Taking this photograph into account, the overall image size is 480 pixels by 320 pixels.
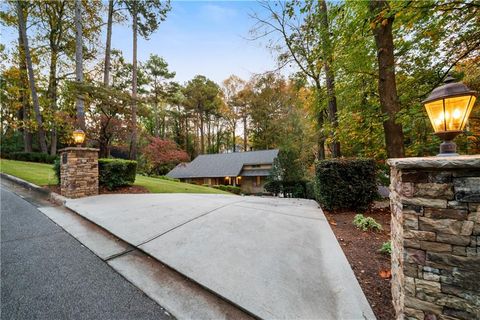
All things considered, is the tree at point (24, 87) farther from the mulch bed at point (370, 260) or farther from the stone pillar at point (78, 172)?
the mulch bed at point (370, 260)

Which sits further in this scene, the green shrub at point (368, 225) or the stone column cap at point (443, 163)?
the green shrub at point (368, 225)

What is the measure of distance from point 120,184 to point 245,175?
14186mm

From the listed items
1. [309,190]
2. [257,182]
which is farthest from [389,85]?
[257,182]

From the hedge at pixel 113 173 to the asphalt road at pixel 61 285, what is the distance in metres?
3.70

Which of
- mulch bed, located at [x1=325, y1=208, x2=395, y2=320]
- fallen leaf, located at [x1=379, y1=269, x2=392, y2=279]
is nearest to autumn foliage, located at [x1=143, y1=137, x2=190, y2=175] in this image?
mulch bed, located at [x1=325, y1=208, x2=395, y2=320]

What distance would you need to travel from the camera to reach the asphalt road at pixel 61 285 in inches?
66.5

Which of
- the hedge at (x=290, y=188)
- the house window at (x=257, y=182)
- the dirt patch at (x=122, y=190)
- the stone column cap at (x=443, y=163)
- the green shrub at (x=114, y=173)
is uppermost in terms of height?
the stone column cap at (x=443, y=163)

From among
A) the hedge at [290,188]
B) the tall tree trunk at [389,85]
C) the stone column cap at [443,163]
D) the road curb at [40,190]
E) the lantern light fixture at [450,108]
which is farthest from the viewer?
the hedge at [290,188]

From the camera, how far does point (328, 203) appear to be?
16.6 ft

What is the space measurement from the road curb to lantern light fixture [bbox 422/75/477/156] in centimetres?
738

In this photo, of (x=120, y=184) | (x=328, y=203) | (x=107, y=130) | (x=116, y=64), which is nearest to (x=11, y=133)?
(x=116, y=64)

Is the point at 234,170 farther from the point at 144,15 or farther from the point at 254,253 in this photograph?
the point at 254,253

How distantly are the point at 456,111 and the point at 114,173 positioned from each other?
8322mm

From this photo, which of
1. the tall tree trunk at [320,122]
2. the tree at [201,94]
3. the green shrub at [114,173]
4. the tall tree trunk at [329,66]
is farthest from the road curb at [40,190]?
the tree at [201,94]
